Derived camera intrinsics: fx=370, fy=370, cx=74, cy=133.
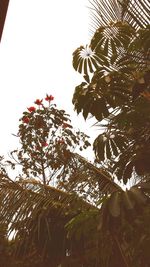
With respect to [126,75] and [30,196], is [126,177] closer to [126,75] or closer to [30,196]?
[126,75]

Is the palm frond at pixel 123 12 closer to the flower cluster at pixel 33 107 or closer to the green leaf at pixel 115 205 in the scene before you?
the green leaf at pixel 115 205

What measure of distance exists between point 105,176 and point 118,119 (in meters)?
0.97

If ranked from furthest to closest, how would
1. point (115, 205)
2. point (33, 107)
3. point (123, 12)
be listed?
1. point (33, 107)
2. point (123, 12)
3. point (115, 205)

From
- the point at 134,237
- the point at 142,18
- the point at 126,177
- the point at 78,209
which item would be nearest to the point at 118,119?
the point at 126,177

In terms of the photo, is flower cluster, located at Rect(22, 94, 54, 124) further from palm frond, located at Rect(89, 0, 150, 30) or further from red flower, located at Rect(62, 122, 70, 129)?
palm frond, located at Rect(89, 0, 150, 30)

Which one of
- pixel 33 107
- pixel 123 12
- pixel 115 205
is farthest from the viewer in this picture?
pixel 33 107

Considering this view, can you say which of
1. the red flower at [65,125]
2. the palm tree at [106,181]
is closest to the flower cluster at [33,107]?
the red flower at [65,125]

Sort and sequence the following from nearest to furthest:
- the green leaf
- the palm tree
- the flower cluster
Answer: the green leaf, the palm tree, the flower cluster

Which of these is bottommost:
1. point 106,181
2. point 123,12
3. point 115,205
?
point 115,205

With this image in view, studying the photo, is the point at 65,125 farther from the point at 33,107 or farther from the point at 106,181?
the point at 106,181

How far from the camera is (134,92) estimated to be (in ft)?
7.22

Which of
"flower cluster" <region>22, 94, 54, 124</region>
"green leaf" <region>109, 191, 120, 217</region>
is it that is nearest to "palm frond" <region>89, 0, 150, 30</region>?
"green leaf" <region>109, 191, 120, 217</region>

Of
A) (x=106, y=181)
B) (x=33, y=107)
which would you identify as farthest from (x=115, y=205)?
(x=33, y=107)

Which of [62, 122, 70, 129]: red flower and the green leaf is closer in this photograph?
the green leaf
